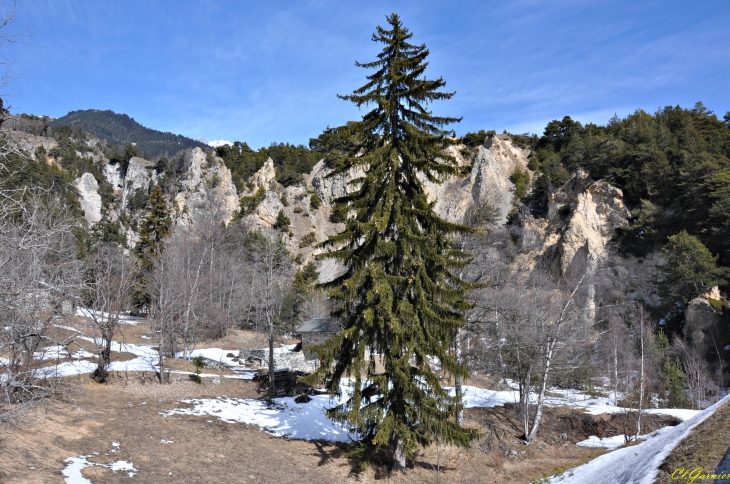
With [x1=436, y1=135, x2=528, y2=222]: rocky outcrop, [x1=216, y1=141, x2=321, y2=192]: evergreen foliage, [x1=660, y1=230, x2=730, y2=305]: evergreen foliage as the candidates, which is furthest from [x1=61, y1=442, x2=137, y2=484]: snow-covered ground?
[x1=216, y1=141, x2=321, y2=192]: evergreen foliage

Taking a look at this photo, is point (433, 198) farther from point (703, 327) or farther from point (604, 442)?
point (604, 442)

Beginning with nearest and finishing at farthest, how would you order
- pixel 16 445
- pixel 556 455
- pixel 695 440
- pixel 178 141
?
1. pixel 695 440
2. pixel 16 445
3. pixel 556 455
4. pixel 178 141

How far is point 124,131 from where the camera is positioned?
18112cm

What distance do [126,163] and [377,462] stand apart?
91.1 m

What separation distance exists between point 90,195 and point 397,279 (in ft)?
268

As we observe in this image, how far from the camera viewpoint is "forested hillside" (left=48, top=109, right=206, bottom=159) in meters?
164

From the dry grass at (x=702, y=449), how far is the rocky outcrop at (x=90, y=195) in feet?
276

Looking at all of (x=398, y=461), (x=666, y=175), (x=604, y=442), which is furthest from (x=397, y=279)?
(x=666, y=175)

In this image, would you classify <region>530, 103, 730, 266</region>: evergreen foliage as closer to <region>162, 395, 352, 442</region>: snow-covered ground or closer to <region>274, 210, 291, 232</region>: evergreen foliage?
<region>162, 395, 352, 442</region>: snow-covered ground

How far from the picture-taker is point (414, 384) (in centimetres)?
1087

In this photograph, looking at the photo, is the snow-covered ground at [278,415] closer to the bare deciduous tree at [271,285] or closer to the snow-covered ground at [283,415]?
the snow-covered ground at [283,415]

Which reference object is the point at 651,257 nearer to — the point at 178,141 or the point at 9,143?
the point at 9,143

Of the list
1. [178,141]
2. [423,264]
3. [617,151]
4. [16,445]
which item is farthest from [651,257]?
[178,141]

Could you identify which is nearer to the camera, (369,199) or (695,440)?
(695,440)
